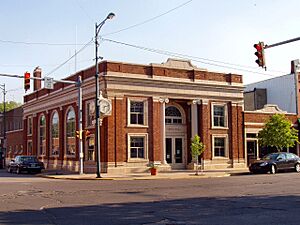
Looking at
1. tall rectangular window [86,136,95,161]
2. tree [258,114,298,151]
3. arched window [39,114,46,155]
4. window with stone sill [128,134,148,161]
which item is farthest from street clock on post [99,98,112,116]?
arched window [39,114,46,155]

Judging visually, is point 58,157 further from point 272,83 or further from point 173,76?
point 272,83

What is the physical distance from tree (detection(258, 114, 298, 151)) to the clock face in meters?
15.3

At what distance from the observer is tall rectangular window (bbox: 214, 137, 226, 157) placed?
124ft

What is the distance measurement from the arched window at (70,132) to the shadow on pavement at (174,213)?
25.1m

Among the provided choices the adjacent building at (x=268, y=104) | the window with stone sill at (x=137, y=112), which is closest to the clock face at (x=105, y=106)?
the window with stone sill at (x=137, y=112)

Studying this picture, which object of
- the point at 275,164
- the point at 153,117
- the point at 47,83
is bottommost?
the point at 275,164

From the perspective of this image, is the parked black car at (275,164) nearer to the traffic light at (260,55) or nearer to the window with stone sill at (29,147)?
the traffic light at (260,55)

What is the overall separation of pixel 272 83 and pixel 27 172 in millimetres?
30021

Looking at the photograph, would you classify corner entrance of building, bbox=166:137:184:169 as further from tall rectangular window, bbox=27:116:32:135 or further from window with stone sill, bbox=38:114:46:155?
tall rectangular window, bbox=27:116:32:135

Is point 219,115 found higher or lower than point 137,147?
higher

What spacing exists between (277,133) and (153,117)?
11.4m

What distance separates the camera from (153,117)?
34.7 meters

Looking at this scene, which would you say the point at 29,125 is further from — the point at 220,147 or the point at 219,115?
the point at 220,147

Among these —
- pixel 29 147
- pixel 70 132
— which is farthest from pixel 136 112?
pixel 29 147
